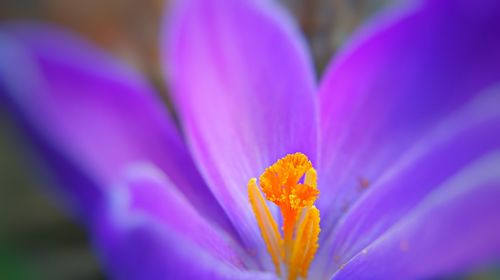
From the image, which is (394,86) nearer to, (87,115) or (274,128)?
(274,128)

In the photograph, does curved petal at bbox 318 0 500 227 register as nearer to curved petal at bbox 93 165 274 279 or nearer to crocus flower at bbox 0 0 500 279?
crocus flower at bbox 0 0 500 279

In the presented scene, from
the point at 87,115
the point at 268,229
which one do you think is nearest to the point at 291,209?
the point at 268,229

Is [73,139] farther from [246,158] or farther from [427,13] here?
[427,13]

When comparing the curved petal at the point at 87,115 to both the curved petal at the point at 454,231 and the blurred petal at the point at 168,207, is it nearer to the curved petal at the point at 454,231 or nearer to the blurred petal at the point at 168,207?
the blurred petal at the point at 168,207

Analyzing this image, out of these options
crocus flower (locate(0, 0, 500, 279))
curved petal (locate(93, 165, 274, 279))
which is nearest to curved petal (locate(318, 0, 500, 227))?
crocus flower (locate(0, 0, 500, 279))

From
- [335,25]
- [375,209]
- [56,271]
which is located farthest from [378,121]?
[56,271]

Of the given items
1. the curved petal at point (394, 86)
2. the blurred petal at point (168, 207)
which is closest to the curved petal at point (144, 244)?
the blurred petal at point (168, 207)
